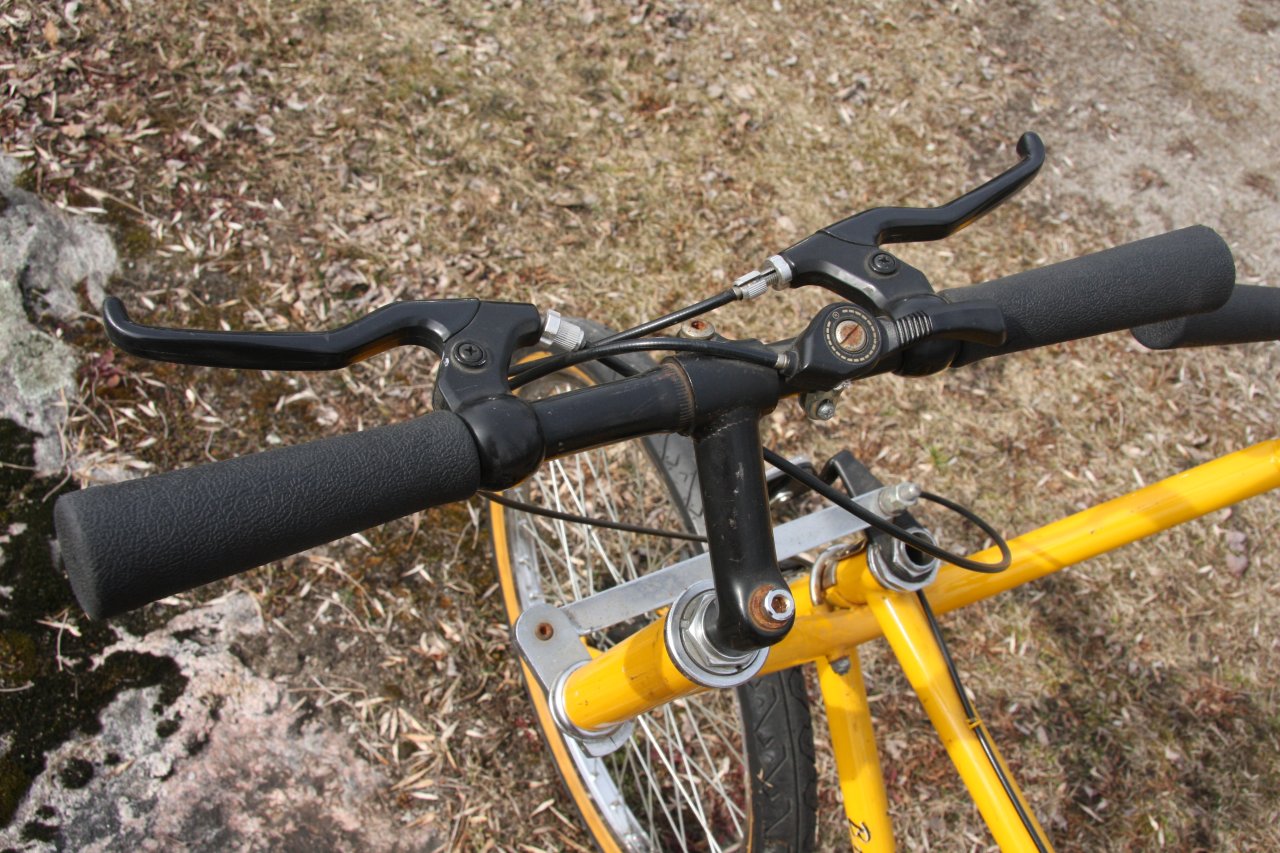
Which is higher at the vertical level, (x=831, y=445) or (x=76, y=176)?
(x=76, y=176)

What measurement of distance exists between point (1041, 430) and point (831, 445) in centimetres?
96

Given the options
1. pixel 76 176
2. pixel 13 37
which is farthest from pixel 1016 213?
pixel 13 37

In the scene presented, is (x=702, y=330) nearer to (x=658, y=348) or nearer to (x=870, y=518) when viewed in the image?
(x=658, y=348)

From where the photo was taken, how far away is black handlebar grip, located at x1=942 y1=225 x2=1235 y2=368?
148 cm

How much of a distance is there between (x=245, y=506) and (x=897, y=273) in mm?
982

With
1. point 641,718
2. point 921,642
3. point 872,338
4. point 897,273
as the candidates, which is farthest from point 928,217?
point 641,718

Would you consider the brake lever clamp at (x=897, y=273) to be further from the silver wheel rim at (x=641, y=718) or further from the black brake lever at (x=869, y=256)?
the silver wheel rim at (x=641, y=718)

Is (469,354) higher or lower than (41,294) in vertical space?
lower

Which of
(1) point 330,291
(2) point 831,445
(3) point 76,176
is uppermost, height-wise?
(3) point 76,176

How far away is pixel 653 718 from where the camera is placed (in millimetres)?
3045

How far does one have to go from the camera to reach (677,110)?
14.6 feet

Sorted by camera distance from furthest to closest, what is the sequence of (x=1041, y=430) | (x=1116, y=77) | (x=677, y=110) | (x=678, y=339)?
(x=1116, y=77) → (x=677, y=110) → (x=1041, y=430) → (x=678, y=339)

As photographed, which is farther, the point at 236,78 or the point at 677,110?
the point at 677,110

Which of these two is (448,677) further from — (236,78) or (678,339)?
(236,78)
